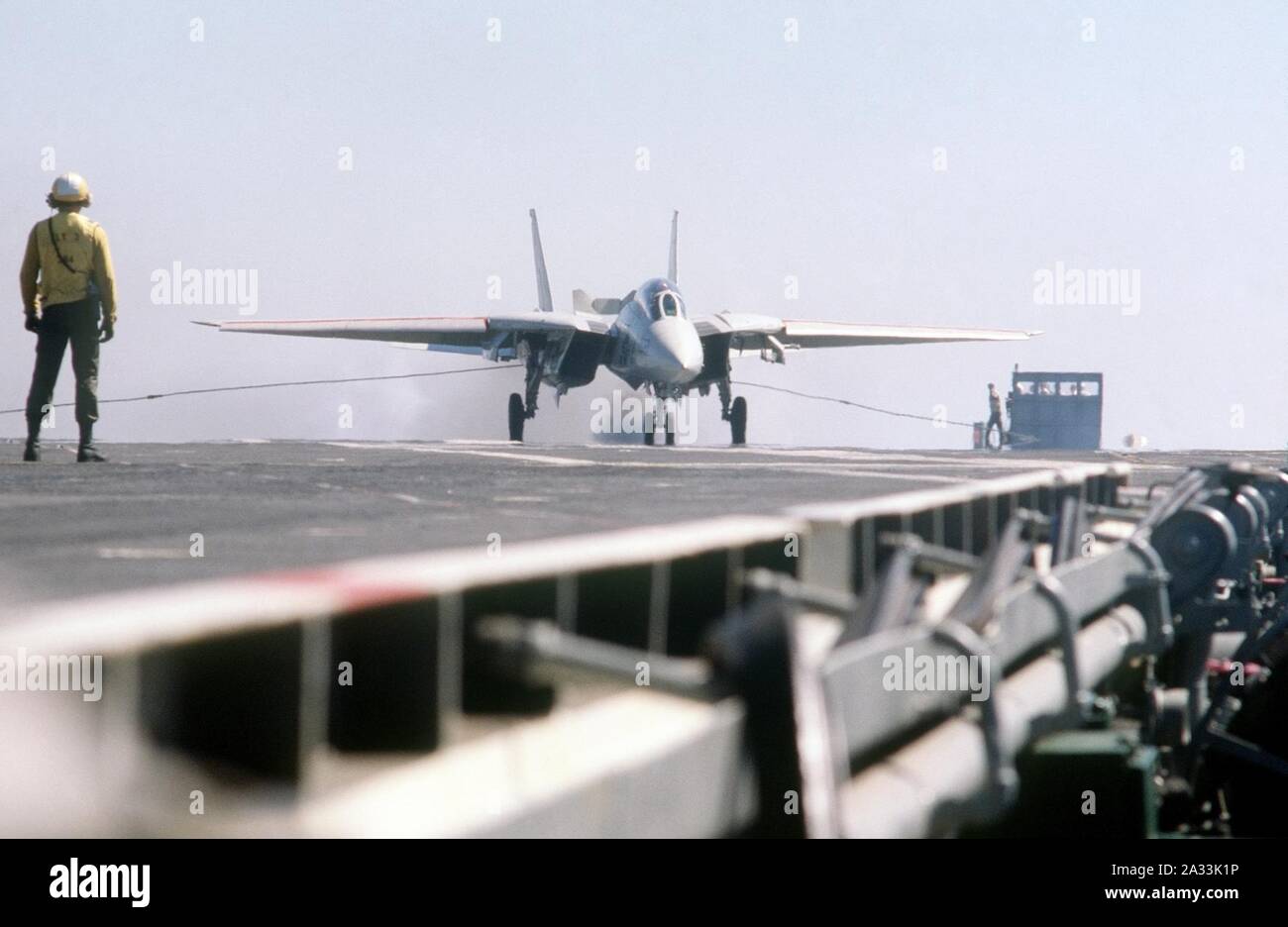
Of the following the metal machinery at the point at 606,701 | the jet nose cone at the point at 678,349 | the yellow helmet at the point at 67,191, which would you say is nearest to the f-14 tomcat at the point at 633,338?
the jet nose cone at the point at 678,349

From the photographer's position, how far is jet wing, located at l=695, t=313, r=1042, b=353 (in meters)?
37.4

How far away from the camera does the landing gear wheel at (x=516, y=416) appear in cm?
3734

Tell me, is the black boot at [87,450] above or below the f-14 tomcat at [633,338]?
below

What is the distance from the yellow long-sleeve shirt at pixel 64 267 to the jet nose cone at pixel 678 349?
18.7 metres

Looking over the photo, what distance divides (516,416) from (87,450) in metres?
23.8

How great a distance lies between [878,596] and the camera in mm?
4324

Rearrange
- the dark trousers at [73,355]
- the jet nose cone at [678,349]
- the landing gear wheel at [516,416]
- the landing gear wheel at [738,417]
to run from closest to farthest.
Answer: the dark trousers at [73,355], the jet nose cone at [678,349], the landing gear wheel at [738,417], the landing gear wheel at [516,416]

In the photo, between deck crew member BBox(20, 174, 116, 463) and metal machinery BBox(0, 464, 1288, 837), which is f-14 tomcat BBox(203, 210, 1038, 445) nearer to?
deck crew member BBox(20, 174, 116, 463)

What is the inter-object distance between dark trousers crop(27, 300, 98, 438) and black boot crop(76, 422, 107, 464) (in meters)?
Result: 0.06

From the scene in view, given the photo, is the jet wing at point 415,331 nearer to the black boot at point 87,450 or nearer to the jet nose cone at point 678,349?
the jet nose cone at point 678,349

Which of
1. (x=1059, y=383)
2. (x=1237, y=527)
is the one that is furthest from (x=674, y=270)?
(x=1237, y=527)

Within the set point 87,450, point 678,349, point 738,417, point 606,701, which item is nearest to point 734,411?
point 738,417

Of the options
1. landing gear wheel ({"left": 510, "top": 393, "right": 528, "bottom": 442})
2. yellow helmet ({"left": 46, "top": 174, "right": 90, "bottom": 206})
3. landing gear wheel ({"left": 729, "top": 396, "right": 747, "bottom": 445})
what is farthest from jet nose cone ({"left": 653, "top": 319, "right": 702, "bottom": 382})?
yellow helmet ({"left": 46, "top": 174, "right": 90, "bottom": 206})
